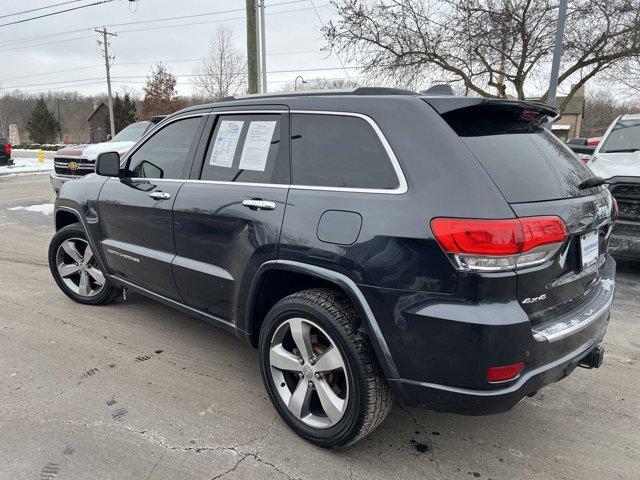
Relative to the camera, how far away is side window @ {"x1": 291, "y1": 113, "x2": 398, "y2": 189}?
2.36 metres

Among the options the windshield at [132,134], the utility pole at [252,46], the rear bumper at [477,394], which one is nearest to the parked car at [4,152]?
the windshield at [132,134]

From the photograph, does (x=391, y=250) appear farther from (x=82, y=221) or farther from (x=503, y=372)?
(x=82, y=221)

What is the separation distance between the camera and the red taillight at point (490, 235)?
200 cm

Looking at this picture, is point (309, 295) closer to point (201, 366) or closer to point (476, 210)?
point (476, 210)

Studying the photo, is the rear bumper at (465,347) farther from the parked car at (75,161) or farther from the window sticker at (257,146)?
the parked car at (75,161)

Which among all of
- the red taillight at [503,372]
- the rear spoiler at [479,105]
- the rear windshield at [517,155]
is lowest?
the red taillight at [503,372]

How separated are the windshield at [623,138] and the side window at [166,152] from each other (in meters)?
5.80

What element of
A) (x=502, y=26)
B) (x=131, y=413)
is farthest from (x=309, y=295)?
(x=502, y=26)

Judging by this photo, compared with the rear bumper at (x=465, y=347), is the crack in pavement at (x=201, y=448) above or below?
below

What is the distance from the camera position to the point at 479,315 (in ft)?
6.56

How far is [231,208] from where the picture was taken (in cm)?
291

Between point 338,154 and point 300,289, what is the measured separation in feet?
2.73

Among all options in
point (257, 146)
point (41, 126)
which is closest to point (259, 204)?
point (257, 146)

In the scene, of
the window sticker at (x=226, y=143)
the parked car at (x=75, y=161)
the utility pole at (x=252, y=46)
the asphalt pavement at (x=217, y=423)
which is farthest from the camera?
the utility pole at (x=252, y=46)
